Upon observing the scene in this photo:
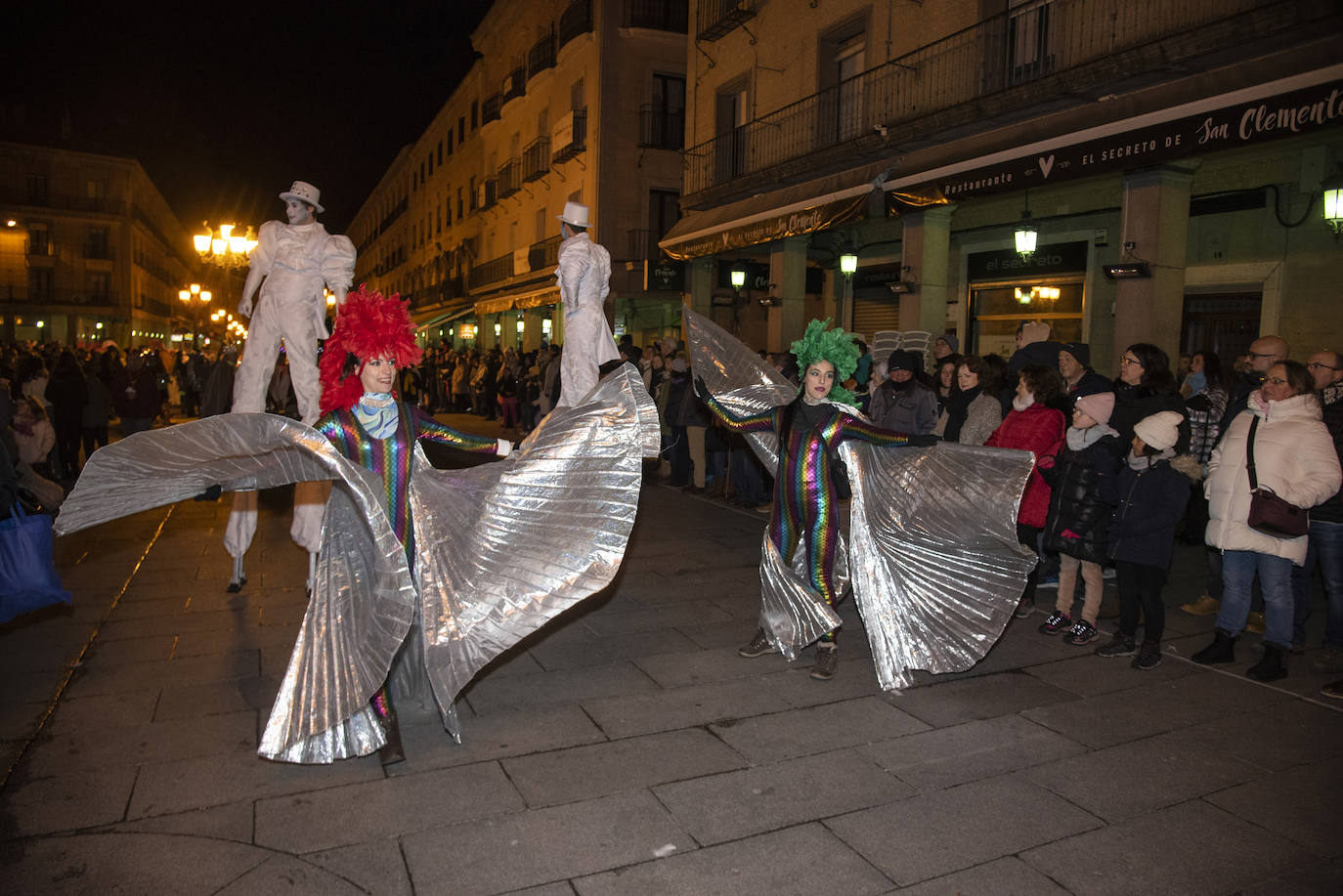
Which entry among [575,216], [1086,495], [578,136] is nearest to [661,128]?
[578,136]

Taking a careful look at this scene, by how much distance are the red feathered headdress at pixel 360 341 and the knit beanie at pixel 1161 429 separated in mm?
4056

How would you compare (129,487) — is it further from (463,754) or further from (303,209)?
(303,209)

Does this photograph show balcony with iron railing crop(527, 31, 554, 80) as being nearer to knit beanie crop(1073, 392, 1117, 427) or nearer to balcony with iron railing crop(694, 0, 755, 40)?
balcony with iron railing crop(694, 0, 755, 40)

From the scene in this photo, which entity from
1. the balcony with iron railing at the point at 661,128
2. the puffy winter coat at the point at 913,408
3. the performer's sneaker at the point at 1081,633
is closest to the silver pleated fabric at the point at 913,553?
the performer's sneaker at the point at 1081,633

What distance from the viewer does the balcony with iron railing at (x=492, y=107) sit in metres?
34.1

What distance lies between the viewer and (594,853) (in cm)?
309

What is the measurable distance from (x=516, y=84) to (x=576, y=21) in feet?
21.8

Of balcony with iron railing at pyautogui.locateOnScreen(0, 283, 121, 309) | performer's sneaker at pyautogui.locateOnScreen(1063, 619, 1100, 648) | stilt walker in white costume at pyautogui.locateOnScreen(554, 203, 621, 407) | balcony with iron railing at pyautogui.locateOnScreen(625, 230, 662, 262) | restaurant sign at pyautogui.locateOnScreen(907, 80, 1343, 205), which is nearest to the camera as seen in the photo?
performer's sneaker at pyautogui.locateOnScreen(1063, 619, 1100, 648)

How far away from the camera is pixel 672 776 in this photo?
3.68m

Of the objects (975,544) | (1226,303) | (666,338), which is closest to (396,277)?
(666,338)

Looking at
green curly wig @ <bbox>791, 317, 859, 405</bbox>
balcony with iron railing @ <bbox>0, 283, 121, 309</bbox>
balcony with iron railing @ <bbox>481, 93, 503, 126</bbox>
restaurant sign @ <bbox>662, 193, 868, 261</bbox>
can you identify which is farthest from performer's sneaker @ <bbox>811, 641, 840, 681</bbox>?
balcony with iron railing @ <bbox>0, 283, 121, 309</bbox>

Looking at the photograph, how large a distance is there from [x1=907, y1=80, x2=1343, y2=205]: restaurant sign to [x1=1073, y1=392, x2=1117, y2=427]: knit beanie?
4346 millimetres

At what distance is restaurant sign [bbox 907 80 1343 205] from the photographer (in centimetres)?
777

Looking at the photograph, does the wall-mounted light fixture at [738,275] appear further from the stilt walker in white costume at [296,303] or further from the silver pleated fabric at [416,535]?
the silver pleated fabric at [416,535]
